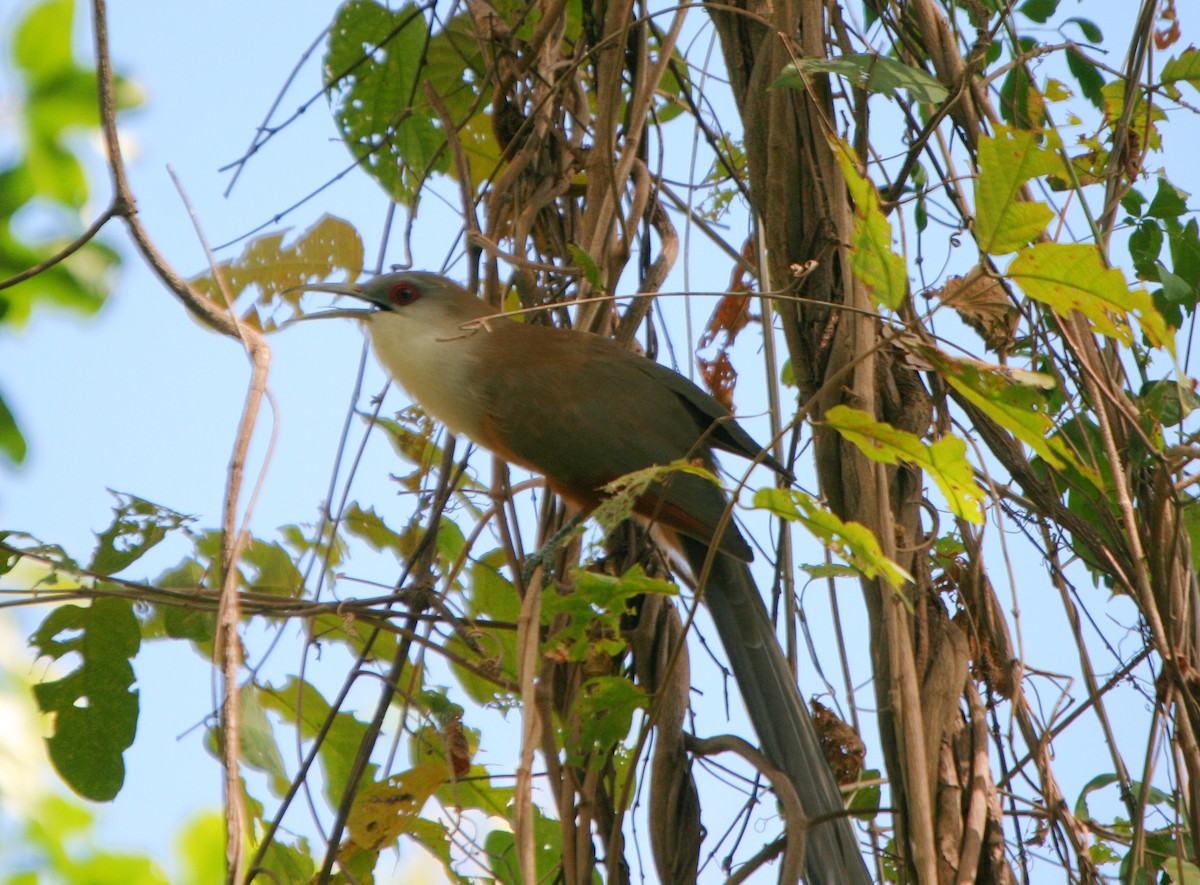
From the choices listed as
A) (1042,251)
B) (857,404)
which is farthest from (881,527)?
(1042,251)

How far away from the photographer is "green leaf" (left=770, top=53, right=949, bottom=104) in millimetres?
1959

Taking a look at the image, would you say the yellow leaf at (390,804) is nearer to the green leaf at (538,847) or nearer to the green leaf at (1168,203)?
the green leaf at (538,847)

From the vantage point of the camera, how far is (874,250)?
146 cm

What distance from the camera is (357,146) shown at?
112 inches

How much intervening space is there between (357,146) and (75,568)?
4.51 feet

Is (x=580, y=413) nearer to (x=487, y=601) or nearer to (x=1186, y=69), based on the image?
(x=487, y=601)

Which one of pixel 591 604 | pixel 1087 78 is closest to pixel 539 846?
pixel 591 604

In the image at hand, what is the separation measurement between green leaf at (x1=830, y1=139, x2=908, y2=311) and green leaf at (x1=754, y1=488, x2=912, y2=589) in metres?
0.30

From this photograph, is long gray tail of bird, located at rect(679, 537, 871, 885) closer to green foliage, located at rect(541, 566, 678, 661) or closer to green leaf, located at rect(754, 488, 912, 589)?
green foliage, located at rect(541, 566, 678, 661)

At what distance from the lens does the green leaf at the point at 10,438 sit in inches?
87.4

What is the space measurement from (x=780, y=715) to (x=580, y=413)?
2.79ft

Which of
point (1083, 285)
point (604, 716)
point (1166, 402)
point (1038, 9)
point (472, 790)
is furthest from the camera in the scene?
point (1038, 9)

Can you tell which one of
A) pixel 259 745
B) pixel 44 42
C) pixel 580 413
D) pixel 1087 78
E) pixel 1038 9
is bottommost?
pixel 259 745

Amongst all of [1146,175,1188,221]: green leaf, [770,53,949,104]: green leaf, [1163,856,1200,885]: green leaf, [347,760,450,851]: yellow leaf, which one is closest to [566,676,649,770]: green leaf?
[347,760,450,851]: yellow leaf
